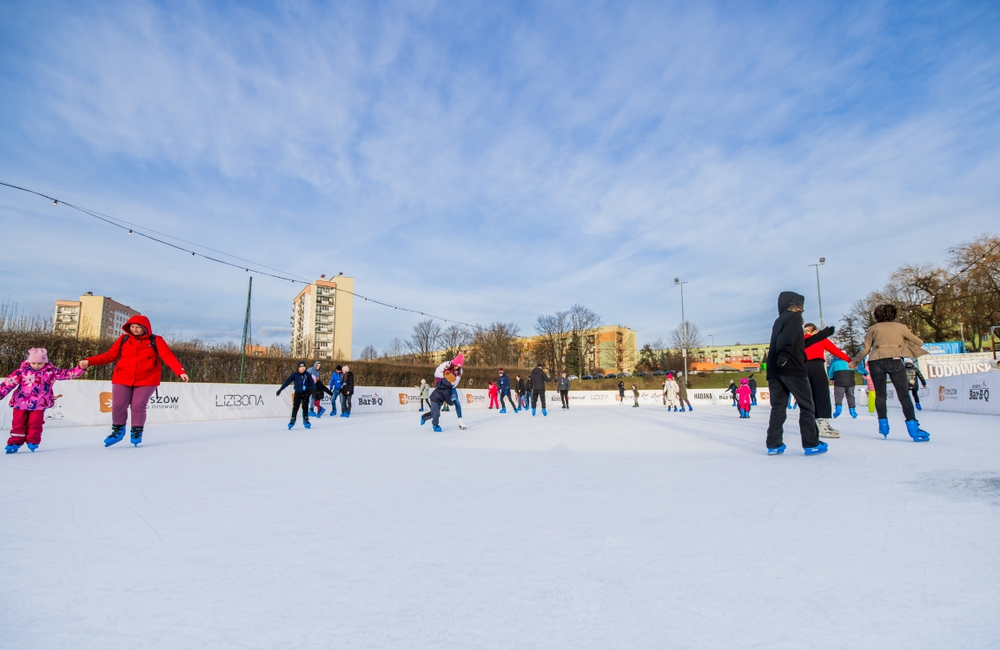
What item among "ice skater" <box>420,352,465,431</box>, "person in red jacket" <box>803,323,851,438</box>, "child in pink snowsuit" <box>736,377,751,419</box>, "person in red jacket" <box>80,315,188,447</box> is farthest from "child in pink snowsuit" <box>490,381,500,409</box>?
"person in red jacket" <box>803,323,851,438</box>

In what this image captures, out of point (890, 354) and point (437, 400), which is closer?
point (890, 354)

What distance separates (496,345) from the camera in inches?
2200

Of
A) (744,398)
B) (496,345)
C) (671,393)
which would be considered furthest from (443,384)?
(496,345)

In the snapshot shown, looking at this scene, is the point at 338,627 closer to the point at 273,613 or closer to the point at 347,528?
the point at 273,613

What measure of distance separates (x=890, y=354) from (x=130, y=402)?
891 cm

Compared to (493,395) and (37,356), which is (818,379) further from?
(493,395)

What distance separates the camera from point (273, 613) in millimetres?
1573

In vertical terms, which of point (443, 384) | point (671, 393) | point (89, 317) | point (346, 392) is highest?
point (89, 317)

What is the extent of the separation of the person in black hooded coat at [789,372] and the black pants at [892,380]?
1.41 meters

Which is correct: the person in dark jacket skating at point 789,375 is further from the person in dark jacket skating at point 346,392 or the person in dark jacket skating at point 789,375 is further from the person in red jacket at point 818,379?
the person in dark jacket skating at point 346,392

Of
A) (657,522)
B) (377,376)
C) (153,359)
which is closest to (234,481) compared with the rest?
(657,522)

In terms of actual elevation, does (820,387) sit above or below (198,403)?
above

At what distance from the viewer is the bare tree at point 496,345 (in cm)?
5536

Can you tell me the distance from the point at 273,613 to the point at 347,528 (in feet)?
3.04
